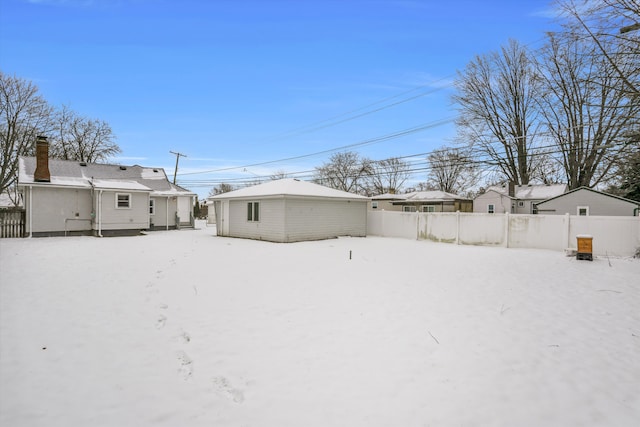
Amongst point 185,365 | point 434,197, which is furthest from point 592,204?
point 185,365

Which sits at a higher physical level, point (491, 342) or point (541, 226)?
point (541, 226)

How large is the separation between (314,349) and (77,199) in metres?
20.4

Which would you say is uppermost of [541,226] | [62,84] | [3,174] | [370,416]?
[62,84]

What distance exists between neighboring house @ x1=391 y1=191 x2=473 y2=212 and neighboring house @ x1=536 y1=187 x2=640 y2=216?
9.04 metres

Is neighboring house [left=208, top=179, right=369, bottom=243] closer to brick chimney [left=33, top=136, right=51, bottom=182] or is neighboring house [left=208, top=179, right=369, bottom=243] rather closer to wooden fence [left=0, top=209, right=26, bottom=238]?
brick chimney [left=33, top=136, right=51, bottom=182]

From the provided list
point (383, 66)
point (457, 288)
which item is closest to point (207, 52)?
point (383, 66)

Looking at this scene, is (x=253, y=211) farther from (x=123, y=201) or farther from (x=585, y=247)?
(x=585, y=247)

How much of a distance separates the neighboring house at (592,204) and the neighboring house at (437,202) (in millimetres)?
9035

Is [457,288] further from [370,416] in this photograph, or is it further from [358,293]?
Answer: [370,416]

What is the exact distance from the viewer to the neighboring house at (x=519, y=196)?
3030cm

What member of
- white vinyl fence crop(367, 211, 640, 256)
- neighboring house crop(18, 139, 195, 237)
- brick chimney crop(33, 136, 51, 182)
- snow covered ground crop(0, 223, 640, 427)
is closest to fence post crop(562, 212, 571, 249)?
white vinyl fence crop(367, 211, 640, 256)

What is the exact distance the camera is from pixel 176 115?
26922 mm

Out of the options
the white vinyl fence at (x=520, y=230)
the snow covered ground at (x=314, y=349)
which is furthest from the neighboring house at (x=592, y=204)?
the snow covered ground at (x=314, y=349)

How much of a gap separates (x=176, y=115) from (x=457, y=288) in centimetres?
2637
